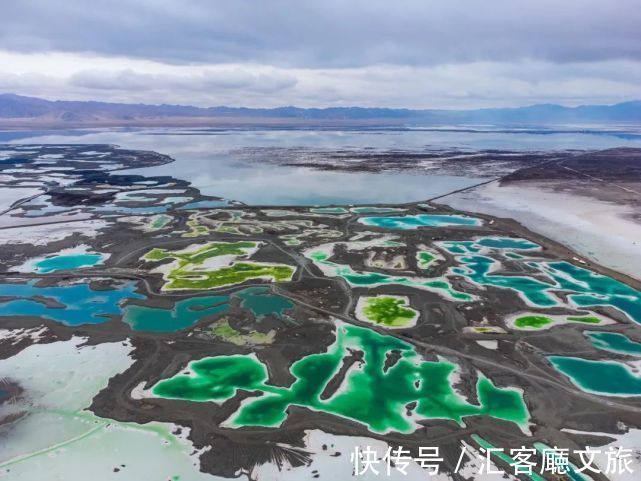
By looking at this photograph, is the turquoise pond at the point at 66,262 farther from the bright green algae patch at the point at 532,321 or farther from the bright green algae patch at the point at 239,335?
the bright green algae patch at the point at 532,321

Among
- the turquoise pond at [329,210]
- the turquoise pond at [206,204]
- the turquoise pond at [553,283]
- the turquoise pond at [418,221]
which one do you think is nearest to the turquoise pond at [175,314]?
the turquoise pond at [553,283]

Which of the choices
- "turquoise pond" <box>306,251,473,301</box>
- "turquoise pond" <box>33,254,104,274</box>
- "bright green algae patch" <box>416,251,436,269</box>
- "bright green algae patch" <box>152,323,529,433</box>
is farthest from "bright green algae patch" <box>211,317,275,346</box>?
"turquoise pond" <box>33,254,104,274</box>

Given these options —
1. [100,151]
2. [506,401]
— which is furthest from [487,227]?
[100,151]

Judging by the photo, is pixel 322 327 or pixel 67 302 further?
pixel 67 302

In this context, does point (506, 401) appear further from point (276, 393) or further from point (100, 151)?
point (100, 151)

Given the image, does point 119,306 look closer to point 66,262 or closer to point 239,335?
point 239,335

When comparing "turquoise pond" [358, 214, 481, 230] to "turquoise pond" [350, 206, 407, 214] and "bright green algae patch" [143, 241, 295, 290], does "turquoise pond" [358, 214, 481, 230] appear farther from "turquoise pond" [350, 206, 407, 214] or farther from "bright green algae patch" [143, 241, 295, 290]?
"bright green algae patch" [143, 241, 295, 290]

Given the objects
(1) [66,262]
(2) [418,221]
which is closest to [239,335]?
(1) [66,262]
